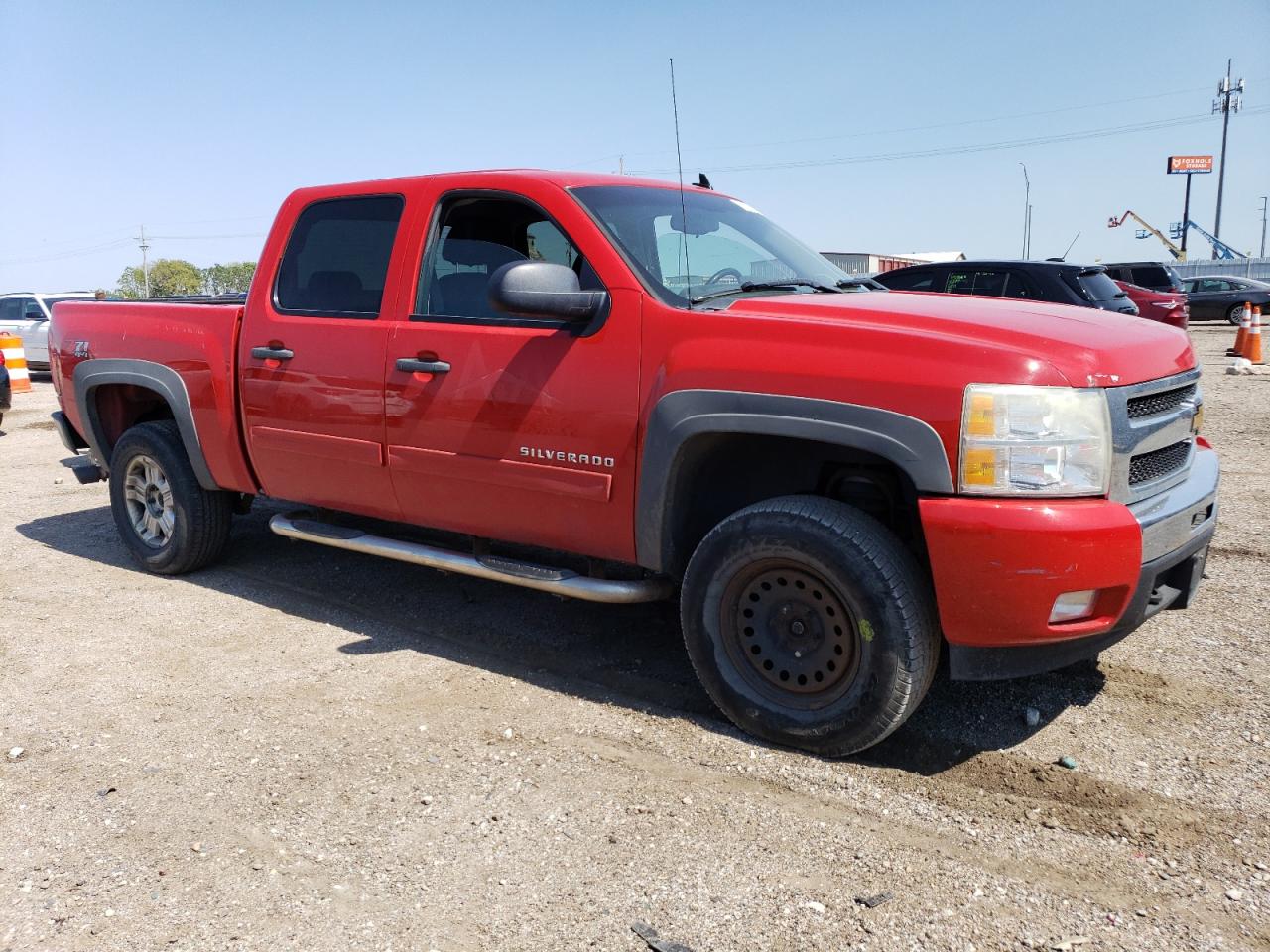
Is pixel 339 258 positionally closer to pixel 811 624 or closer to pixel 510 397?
pixel 510 397

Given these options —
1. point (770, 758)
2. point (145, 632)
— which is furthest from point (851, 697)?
point (145, 632)

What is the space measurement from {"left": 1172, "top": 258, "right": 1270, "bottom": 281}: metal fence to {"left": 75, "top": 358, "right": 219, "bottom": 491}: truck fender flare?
49549 mm

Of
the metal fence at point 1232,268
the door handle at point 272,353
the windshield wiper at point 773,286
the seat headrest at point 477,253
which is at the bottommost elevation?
the metal fence at point 1232,268

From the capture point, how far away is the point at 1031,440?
2998 mm

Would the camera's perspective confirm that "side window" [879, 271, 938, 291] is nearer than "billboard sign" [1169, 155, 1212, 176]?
Yes

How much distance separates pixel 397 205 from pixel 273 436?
1.25 meters

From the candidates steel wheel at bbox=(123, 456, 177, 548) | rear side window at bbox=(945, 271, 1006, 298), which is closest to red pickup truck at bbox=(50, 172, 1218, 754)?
steel wheel at bbox=(123, 456, 177, 548)

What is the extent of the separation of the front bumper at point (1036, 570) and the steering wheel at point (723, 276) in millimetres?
1366

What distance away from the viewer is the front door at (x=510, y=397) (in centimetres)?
374

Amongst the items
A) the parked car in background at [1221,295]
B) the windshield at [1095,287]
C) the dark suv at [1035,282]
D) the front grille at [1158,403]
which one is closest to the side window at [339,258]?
the front grille at [1158,403]

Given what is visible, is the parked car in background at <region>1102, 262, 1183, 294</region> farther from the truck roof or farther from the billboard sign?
the billboard sign

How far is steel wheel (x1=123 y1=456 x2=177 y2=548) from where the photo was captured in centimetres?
569

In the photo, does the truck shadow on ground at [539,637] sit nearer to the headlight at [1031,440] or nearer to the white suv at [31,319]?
the headlight at [1031,440]

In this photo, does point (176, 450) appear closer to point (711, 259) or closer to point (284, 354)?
point (284, 354)
